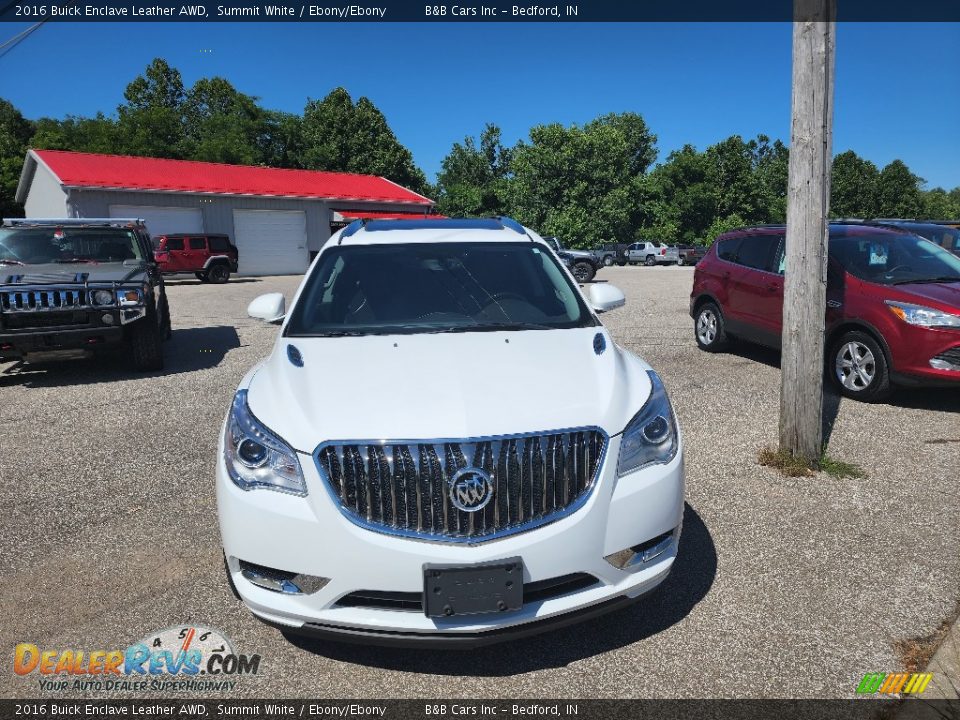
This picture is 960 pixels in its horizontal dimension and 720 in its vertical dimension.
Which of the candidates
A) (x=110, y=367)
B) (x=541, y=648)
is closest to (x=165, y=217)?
(x=110, y=367)

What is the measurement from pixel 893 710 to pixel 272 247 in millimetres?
33317

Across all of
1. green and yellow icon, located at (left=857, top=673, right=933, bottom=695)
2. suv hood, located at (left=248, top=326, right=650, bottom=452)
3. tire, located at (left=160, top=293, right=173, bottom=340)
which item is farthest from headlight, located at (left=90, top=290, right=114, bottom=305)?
green and yellow icon, located at (left=857, top=673, right=933, bottom=695)

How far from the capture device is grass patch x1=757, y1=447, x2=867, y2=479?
476 centimetres

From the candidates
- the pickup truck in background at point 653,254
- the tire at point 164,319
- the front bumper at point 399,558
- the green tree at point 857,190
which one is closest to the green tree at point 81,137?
the pickup truck in background at point 653,254

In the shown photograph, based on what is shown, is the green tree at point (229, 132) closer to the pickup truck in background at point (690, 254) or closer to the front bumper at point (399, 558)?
the pickup truck in background at point (690, 254)

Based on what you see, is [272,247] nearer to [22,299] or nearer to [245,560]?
[22,299]

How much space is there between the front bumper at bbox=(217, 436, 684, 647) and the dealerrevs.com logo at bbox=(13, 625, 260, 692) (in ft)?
1.47

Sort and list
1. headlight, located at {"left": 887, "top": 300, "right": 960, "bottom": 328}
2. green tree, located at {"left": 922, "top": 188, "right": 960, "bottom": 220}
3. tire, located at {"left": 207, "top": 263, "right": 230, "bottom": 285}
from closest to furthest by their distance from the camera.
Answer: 1. headlight, located at {"left": 887, "top": 300, "right": 960, "bottom": 328}
2. tire, located at {"left": 207, "top": 263, "right": 230, "bottom": 285}
3. green tree, located at {"left": 922, "top": 188, "right": 960, "bottom": 220}

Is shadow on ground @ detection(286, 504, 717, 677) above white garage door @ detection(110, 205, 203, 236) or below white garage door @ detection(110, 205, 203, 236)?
below

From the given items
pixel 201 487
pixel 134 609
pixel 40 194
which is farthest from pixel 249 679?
pixel 40 194

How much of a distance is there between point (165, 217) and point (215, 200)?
2.34 m

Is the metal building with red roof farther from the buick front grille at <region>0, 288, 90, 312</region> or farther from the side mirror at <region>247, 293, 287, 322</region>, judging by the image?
the side mirror at <region>247, 293, 287, 322</region>

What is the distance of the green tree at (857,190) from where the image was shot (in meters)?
75.2

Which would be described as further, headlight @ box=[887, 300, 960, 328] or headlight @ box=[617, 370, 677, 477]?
headlight @ box=[887, 300, 960, 328]
